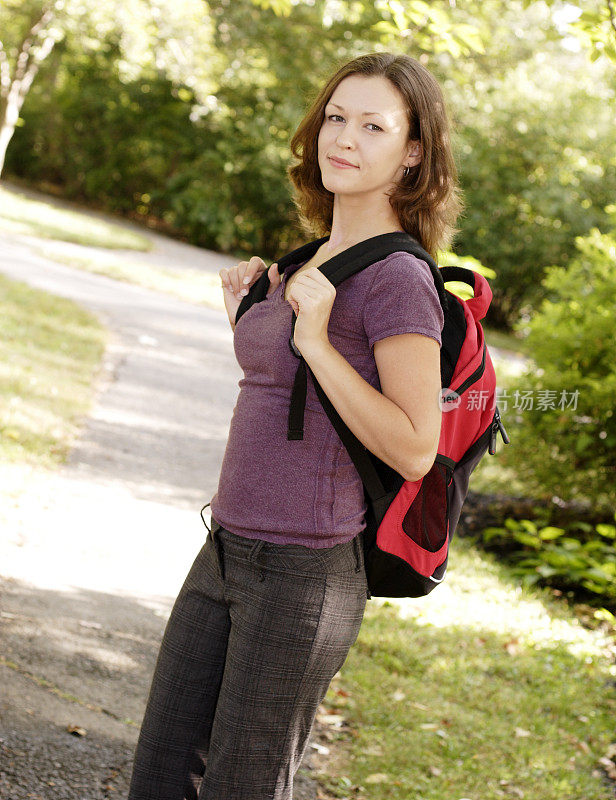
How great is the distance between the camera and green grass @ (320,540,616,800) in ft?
11.7

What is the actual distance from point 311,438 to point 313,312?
0.26 m

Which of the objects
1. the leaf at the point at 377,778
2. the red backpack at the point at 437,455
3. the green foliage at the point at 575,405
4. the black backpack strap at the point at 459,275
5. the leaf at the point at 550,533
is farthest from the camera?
the green foliage at the point at 575,405

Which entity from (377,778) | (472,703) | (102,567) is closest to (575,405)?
(472,703)

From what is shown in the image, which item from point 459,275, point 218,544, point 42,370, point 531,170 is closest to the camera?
point 218,544

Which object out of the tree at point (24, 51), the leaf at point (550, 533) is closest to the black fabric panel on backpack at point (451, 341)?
the leaf at point (550, 533)

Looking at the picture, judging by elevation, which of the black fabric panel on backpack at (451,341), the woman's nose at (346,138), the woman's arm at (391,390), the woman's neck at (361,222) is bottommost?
the woman's arm at (391,390)

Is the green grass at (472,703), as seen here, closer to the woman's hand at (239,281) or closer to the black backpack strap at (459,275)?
the woman's hand at (239,281)

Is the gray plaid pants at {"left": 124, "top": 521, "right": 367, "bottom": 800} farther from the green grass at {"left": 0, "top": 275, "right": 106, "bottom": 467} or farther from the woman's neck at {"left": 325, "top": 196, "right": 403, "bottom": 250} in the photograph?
the green grass at {"left": 0, "top": 275, "right": 106, "bottom": 467}

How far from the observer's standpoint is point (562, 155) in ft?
65.9

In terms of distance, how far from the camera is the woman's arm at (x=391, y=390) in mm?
1697

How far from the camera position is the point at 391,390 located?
1715 millimetres

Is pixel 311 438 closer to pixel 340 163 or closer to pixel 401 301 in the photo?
pixel 401 301

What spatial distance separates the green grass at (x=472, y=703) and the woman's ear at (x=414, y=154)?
2.40m

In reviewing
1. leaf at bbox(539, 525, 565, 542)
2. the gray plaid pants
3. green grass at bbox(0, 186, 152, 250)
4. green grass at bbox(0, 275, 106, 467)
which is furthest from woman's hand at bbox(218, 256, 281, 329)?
green grass at bbox(0, 186, 152, 250)
